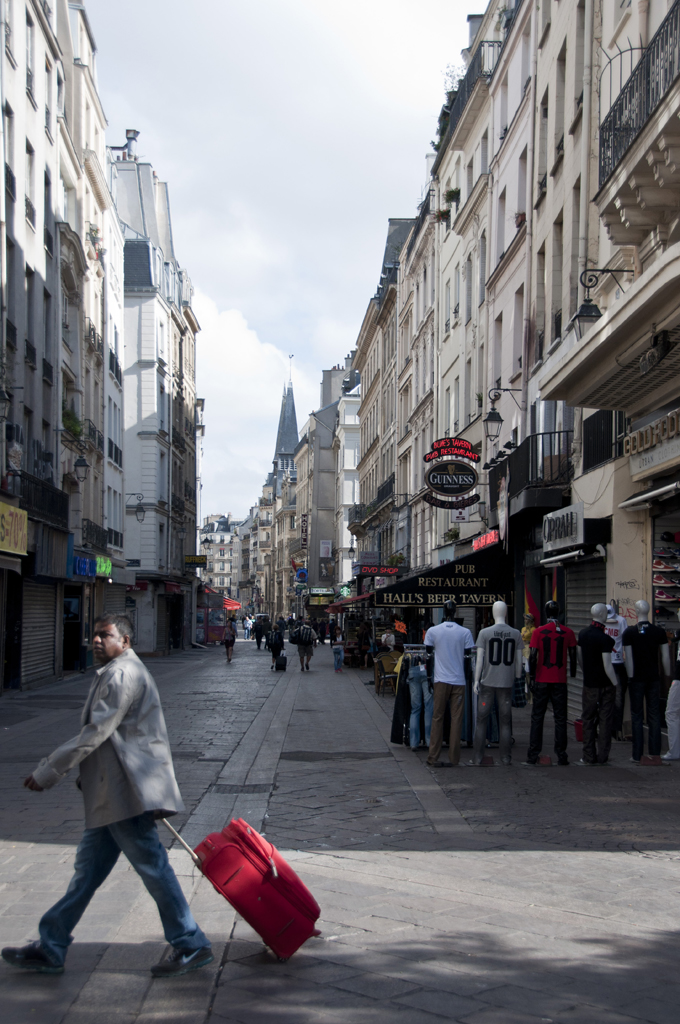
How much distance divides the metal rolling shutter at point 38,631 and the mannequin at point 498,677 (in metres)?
15.0

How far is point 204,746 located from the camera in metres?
13.0

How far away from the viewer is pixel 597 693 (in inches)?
444

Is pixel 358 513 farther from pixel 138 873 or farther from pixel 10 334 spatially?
pixel 138 873

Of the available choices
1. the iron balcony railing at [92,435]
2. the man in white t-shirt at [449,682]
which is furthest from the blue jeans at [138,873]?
the iron balcony railing at [92,435]

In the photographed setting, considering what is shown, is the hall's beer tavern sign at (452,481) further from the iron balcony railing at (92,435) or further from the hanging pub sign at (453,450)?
the iron balcony railing at (92,435)

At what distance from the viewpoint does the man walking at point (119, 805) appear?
4.57m

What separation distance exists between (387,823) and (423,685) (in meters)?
4.25

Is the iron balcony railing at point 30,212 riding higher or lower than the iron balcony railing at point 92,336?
higher

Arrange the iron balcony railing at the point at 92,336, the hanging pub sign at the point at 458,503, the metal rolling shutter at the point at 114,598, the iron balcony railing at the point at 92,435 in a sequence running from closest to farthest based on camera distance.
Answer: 1. the hanging pub sign at the point at 458,503
2. the iron balcony railing at the point at 92,435
3. the iron balcony railing at the point at 92,336
4. the metal rolling shutter at the point at 114,598

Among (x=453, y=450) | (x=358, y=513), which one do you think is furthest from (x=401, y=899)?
(x=358, y=513)

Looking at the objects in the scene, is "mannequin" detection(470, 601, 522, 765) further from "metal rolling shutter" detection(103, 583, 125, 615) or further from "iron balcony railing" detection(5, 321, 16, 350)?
"metal rolling shutter" detection(103, 583, 125, 615)

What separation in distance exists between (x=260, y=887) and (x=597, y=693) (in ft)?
24.1

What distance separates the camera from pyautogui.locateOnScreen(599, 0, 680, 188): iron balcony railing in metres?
10.6

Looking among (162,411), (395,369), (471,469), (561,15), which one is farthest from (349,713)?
(162,411)
